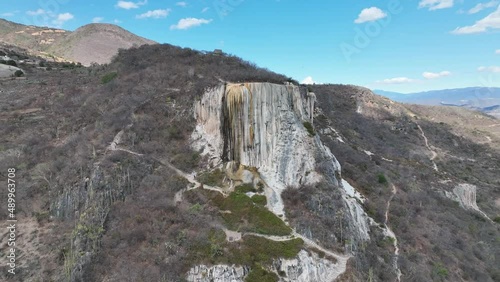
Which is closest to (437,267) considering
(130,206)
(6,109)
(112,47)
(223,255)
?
(223,255)

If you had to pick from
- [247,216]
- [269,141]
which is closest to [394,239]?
[269,141]

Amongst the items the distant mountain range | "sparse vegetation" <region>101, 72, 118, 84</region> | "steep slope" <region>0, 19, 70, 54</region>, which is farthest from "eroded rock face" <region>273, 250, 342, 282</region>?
"steep slope" <region>0, 19, 70, 54</region>

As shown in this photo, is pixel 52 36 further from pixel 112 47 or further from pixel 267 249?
pixel 267 249

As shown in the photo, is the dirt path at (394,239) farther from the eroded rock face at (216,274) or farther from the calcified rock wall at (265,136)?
the eroded rock face at (216,274)

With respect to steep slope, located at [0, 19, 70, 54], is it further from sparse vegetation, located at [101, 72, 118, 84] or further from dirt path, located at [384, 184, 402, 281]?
dirt path, located at [384, 184, 402, 281]

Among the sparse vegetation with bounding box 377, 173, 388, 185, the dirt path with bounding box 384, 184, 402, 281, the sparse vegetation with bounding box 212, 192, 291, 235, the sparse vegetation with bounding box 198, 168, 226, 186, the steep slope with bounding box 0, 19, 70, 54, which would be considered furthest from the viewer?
the steep slope with bounding box 0, 19, 70, 54

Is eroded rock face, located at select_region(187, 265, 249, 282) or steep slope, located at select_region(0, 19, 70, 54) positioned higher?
steep slope, located at select_region(0, 19, 70, 54)

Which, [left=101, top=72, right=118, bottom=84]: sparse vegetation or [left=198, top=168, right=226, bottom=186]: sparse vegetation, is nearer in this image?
[left=198, top=168, right=226, bottom=186]: sparse vegetation

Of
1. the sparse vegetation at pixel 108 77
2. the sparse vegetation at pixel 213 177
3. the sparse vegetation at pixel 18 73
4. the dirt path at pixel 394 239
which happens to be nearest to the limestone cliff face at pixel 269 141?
the sparse vegetation at pixel 213 177
